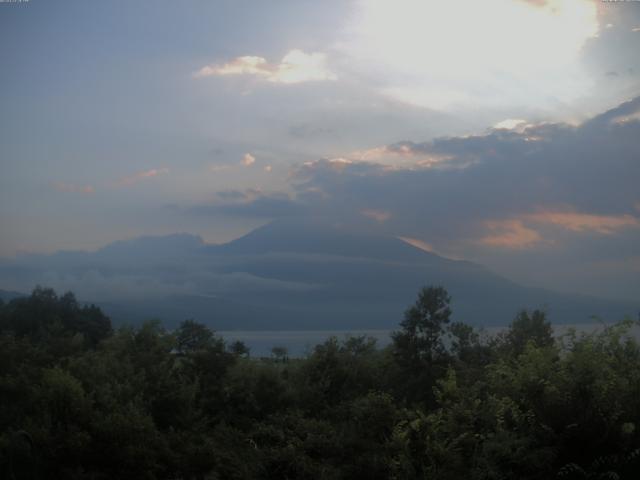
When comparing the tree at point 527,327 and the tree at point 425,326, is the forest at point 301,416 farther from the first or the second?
the tree at point 527,327

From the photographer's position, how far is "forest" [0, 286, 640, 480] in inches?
305

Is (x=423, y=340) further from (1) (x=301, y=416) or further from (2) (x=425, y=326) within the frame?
(1) (x=301, y=416)

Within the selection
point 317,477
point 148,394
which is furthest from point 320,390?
point 317,477

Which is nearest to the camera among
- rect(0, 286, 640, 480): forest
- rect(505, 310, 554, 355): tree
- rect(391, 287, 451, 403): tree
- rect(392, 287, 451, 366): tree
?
rect(0, 286, 640, 480): forest

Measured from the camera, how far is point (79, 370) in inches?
426

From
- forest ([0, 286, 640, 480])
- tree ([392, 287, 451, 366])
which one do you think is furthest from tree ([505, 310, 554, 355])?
forest ([0, 286, 640, 480])

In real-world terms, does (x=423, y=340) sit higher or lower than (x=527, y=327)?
lower

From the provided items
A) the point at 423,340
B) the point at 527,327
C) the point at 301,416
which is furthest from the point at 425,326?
the point at 301,416

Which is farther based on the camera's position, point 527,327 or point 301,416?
point 527,327

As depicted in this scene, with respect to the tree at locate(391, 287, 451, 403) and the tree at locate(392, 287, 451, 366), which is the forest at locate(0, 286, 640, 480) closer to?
the tree at locate(391, 287, 451, 403)

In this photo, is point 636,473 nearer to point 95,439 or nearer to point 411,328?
point 95,439

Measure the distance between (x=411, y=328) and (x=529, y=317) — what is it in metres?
4.76

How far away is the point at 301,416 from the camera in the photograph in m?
11.9

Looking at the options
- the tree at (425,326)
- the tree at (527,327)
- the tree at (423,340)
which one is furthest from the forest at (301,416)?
the tree at (527,327)
